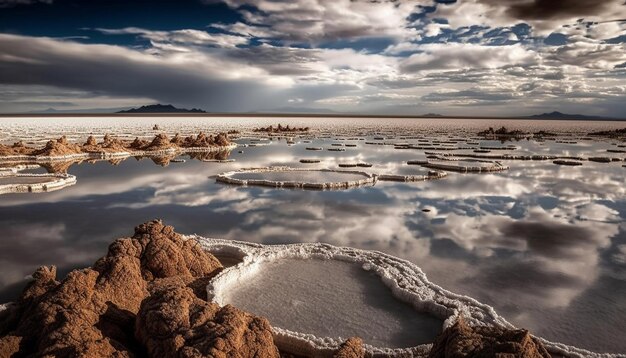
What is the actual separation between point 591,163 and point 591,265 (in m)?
24.9

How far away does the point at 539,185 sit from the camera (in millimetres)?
22047

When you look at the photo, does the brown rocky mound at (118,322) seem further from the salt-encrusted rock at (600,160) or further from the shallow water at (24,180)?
the salt-encrusted rock at (600,160)

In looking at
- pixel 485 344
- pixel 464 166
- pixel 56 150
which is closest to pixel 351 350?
pixel 485 344

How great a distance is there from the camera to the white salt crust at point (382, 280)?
21.7ft

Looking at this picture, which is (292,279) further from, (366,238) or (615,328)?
(615,328)

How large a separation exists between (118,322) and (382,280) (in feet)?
16.5

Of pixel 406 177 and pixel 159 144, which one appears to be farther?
pixel 159 144

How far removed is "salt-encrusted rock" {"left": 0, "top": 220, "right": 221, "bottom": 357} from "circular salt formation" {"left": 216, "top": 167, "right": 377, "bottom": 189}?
→ 1180 centimetres

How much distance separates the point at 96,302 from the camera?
6113 millimetres

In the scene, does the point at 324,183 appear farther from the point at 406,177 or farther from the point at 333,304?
the point at 333,304

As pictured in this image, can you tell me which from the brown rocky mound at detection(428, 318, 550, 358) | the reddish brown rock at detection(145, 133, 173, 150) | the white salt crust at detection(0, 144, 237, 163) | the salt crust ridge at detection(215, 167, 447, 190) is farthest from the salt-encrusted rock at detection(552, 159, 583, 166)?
the brown rocky mound at detection(428, 318, 550, 358)

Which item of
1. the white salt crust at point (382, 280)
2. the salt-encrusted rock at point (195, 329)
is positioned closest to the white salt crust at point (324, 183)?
the white salt crust at point (382, 280)

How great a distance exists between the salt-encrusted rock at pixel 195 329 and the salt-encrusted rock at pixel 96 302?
365mm

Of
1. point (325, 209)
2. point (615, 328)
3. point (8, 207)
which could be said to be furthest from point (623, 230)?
point (8, 207)
